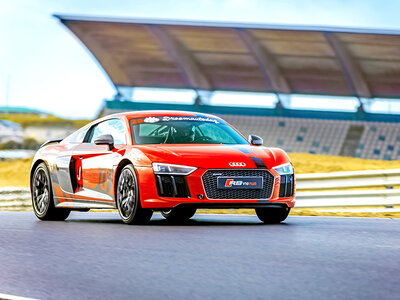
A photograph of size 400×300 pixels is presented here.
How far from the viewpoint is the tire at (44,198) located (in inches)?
466

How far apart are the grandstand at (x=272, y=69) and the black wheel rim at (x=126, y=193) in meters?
26.2

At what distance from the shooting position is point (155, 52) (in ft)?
136

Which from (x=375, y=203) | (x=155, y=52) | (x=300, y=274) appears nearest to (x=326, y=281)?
(x=300, y=274)

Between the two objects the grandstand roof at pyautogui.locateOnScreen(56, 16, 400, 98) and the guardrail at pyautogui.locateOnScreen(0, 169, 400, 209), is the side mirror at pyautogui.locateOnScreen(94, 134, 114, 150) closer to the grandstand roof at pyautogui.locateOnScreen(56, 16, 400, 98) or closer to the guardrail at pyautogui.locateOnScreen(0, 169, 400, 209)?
the guardrail at pyautogui.locateOnScreen(0, 169, 400, 209)

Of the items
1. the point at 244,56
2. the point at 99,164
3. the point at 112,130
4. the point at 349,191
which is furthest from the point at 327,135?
the point at 99,164

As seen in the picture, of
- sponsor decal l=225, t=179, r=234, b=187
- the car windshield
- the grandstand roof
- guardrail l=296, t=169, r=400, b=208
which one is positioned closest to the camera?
sponsor decal l=225, t=179, r=234, b=187

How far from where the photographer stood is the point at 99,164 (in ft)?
35.6

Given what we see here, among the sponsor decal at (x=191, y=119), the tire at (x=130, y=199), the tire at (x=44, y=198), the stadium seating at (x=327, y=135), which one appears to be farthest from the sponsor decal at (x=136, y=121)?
the stadium seating at (x=327, y=135)

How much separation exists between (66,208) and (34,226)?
92cm

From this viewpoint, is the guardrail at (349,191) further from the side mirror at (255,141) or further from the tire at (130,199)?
the tire at (130,199)

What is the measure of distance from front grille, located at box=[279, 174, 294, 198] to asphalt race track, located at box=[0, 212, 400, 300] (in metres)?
0.42

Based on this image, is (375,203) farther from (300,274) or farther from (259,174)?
(300,274)

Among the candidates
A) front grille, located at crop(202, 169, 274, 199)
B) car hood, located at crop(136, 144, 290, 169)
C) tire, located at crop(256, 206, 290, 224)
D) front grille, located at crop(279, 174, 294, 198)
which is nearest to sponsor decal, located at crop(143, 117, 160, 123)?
car hood, located at crop(136, 144, 290, 169)

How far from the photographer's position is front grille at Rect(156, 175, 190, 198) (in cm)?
982
